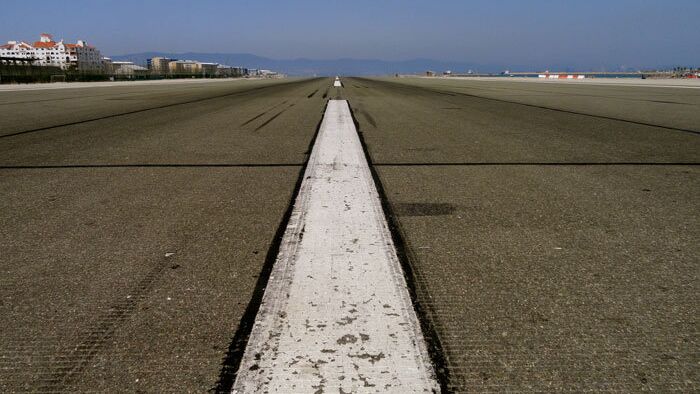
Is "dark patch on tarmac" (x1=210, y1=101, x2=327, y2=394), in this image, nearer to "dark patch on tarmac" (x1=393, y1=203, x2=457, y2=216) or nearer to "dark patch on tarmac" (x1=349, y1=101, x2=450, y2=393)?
Answer: "dark patch on tarmac" (x1=349, y1=101, x2=450, y2=393)

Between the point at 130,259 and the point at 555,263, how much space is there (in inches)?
75.8

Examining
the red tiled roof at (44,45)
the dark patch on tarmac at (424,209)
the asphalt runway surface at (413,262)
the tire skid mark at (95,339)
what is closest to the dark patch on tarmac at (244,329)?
the asphalt runway surface at (413,262)

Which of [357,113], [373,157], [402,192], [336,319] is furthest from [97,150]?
[357,113]

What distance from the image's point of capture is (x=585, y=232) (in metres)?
2.62

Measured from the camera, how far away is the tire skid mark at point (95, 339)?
141 cm

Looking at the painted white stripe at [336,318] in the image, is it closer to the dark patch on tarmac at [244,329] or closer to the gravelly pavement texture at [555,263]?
the dark patch on tarmac at [244,329]

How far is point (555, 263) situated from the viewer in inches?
86.5

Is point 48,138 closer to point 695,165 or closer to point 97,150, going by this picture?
point 97,150

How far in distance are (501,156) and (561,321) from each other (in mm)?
3353

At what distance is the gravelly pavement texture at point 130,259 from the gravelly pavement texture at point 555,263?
2.61 ft

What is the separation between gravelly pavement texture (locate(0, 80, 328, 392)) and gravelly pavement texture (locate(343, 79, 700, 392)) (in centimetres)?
80

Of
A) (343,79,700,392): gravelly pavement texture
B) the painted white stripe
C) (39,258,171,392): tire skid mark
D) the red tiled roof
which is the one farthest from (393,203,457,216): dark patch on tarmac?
the red tiled roof

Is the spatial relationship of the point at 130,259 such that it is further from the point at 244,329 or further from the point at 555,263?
the point at 555,263

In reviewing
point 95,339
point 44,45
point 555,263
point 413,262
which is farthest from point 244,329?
point 44,45
